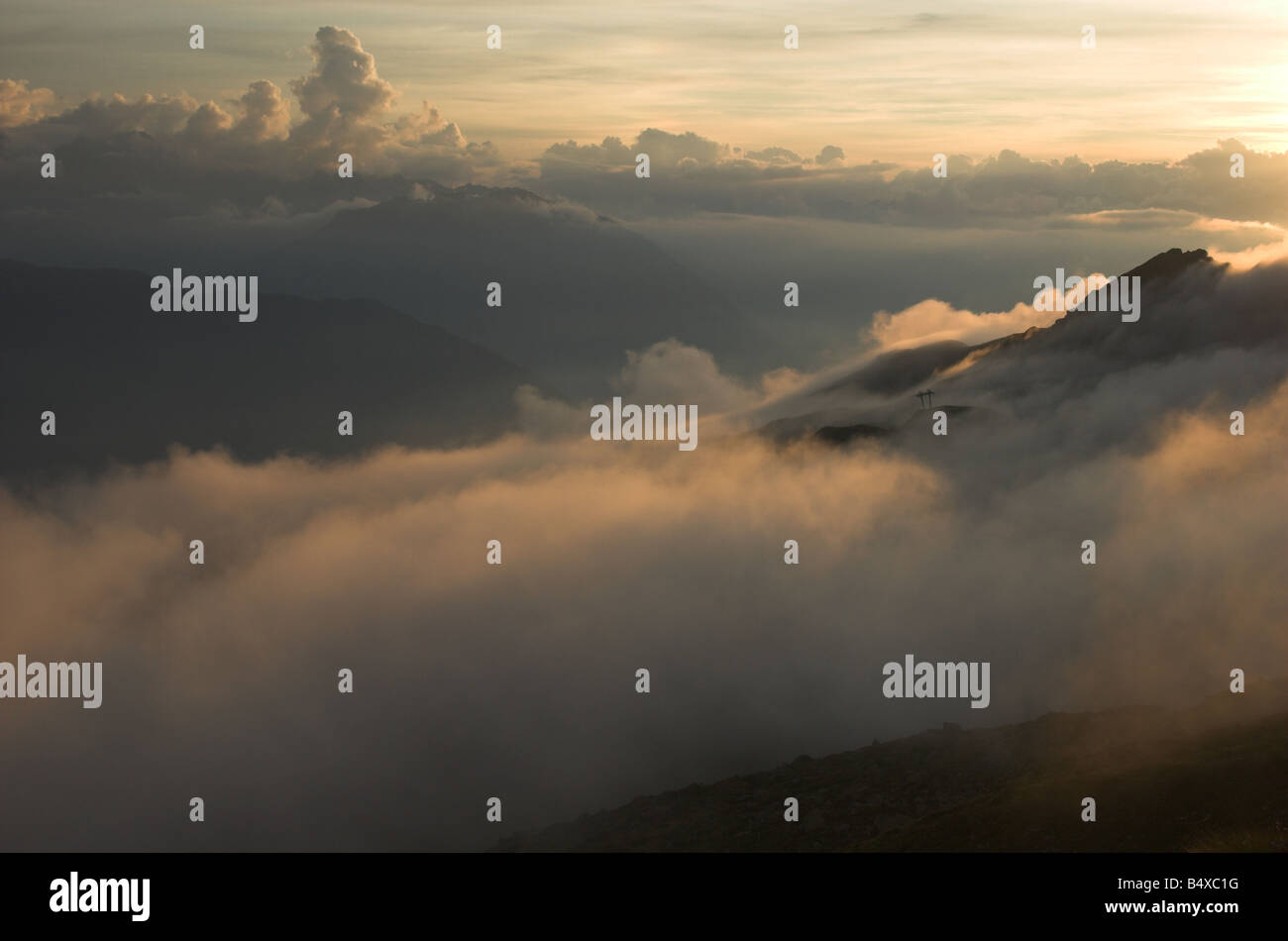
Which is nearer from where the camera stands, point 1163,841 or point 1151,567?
point 1163,841

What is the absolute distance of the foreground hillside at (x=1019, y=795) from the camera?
201 feet

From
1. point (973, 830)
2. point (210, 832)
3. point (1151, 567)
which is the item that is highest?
point (1151, 567)

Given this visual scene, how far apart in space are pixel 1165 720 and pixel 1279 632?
289 feet

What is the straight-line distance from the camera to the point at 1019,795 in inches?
2808

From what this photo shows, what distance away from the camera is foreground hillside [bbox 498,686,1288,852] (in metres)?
61.3

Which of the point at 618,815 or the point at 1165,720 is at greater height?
the point at 1165,720

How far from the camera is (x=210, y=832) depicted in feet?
619
